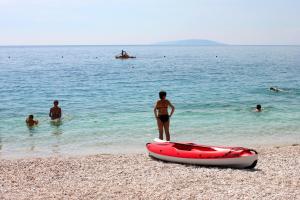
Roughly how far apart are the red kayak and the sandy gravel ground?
23cm

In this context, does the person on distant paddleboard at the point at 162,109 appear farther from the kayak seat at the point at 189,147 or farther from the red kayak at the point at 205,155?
the kayak seat at the point at 189,147

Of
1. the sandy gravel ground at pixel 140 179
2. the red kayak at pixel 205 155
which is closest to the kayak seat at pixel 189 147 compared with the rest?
the red kayak at pixel 205 155

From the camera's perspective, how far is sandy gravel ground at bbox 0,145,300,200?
9812 millimetres

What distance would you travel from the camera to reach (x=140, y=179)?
11086mm

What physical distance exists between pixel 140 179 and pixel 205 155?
2.21m

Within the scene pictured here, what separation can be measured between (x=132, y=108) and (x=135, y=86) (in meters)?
14.4

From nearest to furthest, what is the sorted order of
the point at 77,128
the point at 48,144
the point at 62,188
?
the point at 62,188
the point at 48,144
the point at 77,128

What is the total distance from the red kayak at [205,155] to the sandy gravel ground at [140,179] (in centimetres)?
23

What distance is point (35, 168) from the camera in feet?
40.7

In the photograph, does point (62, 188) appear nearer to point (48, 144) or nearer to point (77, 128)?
point (48, 144)

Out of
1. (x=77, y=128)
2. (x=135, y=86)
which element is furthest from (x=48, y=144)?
(x=135, y=86)

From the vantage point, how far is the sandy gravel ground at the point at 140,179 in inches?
386

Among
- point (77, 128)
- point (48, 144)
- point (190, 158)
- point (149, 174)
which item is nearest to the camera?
point (149, 174)

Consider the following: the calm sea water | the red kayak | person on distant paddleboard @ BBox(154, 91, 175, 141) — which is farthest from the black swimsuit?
the calm sea water
